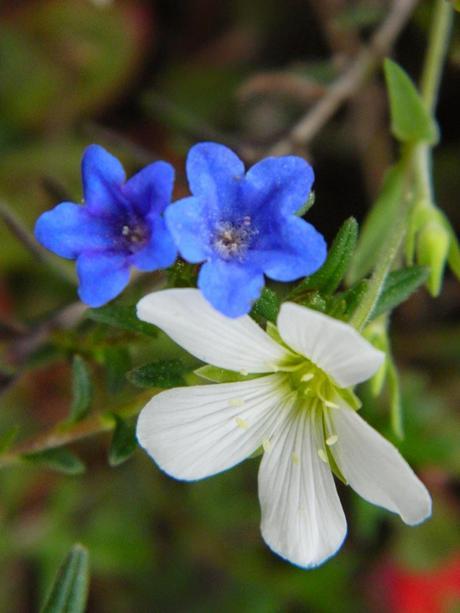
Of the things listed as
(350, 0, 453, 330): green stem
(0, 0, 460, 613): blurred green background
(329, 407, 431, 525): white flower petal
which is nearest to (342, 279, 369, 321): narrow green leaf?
(350, 0, 453, 330): green stem

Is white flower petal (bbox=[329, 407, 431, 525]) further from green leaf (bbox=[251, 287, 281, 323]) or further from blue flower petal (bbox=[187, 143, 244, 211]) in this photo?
blue flower petal (bbox=[187, 143, 244, 211])

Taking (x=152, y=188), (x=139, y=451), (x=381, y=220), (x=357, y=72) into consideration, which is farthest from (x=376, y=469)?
(x=139, y=451)

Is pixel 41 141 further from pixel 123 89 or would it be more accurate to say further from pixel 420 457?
pixel 420 457

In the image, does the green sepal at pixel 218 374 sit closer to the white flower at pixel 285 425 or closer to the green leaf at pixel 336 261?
the white flower at pixel 285 425

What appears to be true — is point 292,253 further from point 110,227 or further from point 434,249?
point 434,249

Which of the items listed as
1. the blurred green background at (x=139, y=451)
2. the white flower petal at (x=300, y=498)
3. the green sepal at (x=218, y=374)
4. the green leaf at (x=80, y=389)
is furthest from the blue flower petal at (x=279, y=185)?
the blurred green background at (x=139, y=451)
